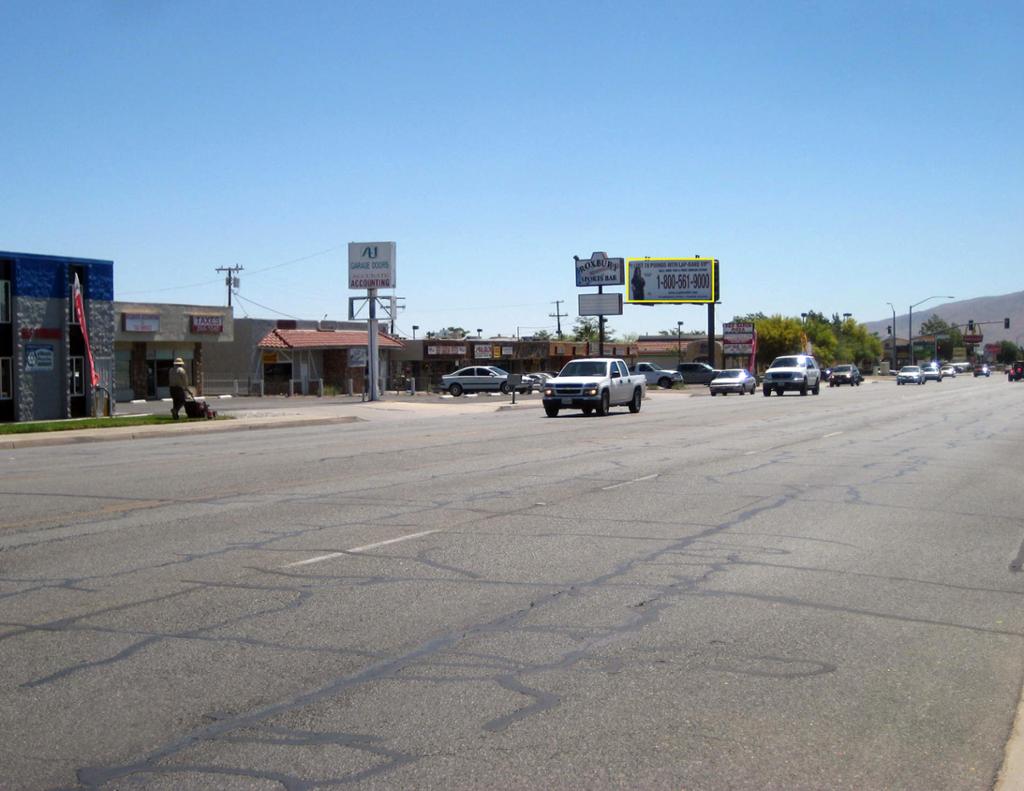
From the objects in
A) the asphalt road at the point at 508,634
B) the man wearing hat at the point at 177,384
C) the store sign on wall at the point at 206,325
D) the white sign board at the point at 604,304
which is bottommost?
the asphalt road at the point at 508,634

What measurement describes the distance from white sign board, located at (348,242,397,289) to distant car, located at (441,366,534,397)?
12075mm

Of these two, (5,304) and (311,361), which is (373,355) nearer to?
(311,361)

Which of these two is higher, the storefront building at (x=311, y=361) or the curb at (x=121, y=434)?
the storefront building at (x=311, y=361)

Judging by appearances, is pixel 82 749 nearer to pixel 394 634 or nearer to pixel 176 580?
pixel 394 634

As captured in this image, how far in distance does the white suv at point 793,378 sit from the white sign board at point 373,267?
19.9 meters

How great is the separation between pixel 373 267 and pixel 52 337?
22.0m

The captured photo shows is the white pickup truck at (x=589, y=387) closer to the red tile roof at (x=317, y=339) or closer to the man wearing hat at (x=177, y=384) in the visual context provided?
the man wearing hat at (x=177, y=384)

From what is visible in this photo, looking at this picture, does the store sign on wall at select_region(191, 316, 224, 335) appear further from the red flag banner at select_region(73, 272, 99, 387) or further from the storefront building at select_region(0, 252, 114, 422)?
the red flag banner at select_region(73, 272, 99, 387)

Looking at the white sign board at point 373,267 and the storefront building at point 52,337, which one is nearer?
the storefront building at point 52,337

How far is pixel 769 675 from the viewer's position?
6441 mm

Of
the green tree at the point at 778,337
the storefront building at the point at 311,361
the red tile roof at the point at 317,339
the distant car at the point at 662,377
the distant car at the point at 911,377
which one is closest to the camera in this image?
the storefront building at the point at 311,361

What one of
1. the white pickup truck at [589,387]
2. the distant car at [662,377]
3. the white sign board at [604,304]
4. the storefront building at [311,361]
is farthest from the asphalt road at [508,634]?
the distant car at [662,377]

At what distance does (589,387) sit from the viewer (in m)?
36.6

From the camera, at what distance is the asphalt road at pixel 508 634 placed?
5145 mm
